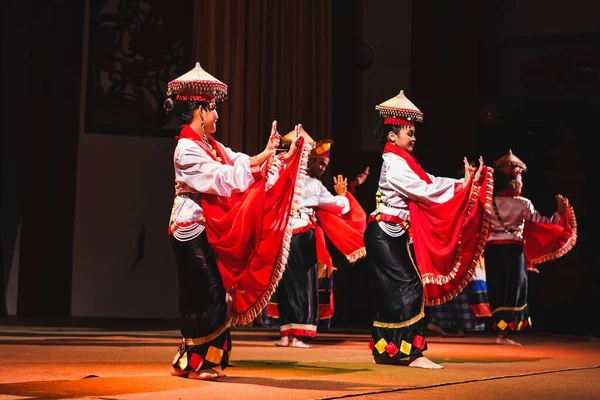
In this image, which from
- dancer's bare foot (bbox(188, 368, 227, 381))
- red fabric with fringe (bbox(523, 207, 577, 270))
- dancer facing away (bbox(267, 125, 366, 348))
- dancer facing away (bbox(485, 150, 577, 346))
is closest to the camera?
dancer's bare foot (bbox(188, 368, 227, 381))

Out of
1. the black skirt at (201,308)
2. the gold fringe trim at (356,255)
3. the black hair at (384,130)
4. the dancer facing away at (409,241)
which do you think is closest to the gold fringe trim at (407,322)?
Answer: the dancer facing away at (409,241)

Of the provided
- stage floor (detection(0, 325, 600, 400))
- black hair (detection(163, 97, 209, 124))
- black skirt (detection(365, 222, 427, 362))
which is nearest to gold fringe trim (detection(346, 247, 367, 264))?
stage floor (detection(0, 325, 600, 400))

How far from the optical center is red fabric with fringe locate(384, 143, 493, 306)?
5.21m

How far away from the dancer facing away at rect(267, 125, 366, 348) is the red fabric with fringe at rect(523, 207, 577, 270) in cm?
133

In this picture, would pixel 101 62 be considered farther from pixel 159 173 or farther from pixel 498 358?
pixel 498 358

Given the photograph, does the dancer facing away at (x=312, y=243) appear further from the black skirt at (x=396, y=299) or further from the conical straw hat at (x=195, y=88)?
the conical straw hat at (x=195, y=88)

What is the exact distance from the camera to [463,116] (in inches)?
360

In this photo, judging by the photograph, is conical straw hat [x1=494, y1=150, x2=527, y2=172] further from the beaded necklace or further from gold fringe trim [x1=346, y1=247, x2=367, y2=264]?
gold fringe trim [x1=346, y1=247, x2=367, y2=264]

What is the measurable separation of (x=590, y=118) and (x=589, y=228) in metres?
0.92

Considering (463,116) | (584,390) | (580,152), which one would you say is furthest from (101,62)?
(584,390)

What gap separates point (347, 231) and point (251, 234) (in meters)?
2.67

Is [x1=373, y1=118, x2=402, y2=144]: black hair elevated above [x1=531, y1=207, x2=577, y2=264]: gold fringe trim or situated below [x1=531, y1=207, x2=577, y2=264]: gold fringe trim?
above

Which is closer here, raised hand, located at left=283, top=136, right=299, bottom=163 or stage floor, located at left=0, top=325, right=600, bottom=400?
stage floor, located at left=0, top=325, right=600, bottom=400

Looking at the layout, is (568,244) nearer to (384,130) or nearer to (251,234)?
(384,130)
